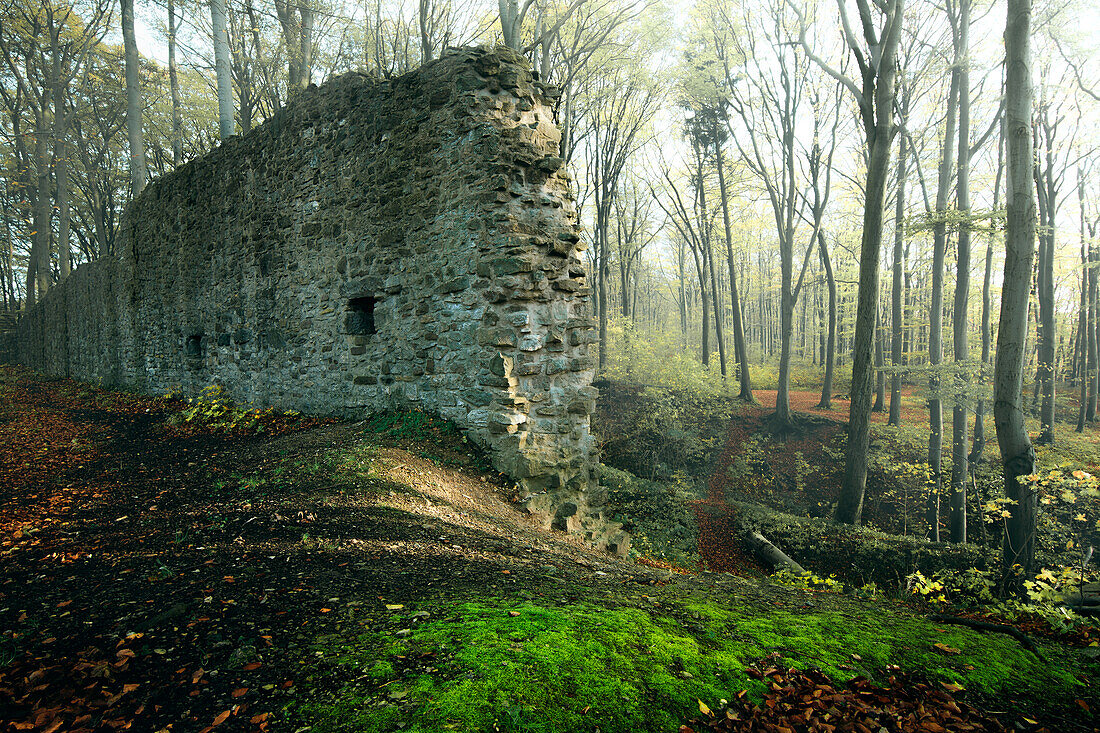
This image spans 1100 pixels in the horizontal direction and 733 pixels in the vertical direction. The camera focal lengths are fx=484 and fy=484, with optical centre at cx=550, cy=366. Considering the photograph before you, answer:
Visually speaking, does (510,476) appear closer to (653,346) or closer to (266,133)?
(266,133)

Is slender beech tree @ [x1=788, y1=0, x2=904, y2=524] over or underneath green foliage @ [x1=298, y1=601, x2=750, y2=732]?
over

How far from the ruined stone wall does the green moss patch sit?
9.87ft

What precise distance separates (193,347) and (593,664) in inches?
492

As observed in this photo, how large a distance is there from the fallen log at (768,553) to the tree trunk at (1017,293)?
2.56 m

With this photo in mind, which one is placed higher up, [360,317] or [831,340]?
[360,317]

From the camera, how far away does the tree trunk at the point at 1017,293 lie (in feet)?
20.5

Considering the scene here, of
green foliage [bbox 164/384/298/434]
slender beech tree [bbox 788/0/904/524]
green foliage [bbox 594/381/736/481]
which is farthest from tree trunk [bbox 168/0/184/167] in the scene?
slender beech tree [bbox 788/0/904/524]

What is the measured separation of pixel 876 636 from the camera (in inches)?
101

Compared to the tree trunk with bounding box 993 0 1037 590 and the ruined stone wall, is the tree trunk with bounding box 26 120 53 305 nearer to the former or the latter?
the ruined stone wall

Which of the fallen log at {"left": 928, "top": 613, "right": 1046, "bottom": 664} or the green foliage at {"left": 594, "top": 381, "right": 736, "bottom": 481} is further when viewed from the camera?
the green foliage at {"left": 594, "top": 381, "right": 736, "bottom": 481}

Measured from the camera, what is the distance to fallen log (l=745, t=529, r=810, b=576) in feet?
25.4

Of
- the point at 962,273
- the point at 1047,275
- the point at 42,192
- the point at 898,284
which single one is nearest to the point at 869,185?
the point at 962,273

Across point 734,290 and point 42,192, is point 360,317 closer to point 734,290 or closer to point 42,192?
point 734,290

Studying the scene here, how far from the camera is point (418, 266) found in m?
6.34
